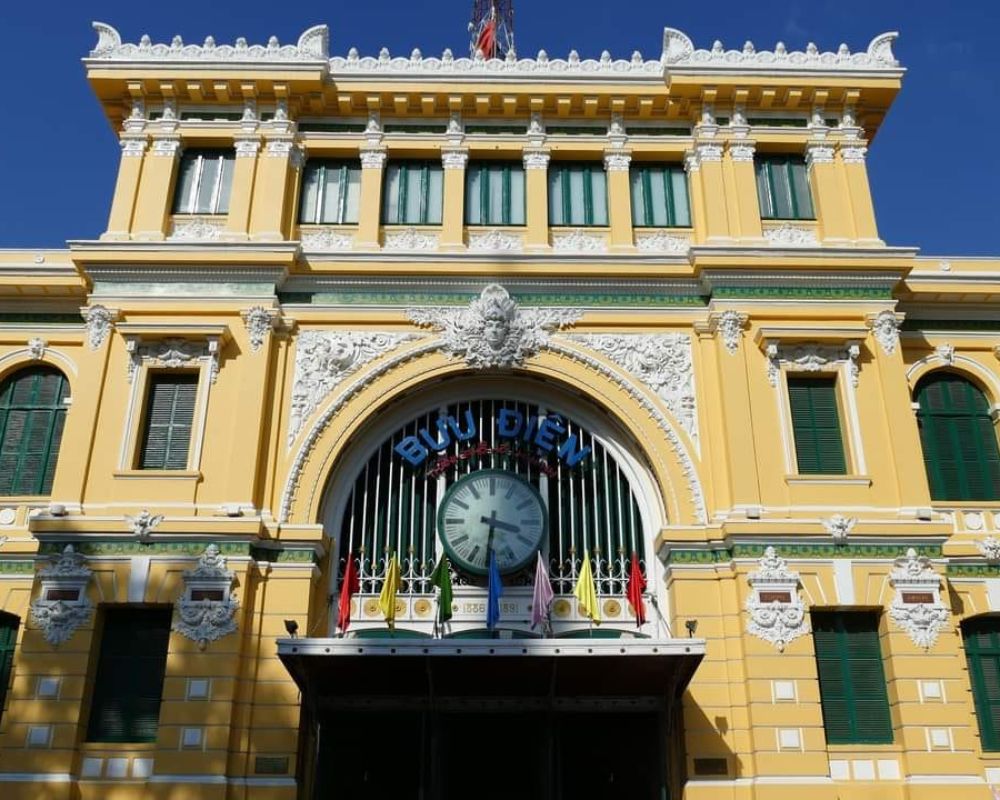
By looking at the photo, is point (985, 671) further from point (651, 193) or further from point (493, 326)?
point (651, 193)

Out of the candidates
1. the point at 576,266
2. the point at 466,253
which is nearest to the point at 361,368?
the point at 466,253

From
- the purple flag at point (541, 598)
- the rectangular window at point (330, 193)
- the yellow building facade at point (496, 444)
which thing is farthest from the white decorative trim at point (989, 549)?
the rectangular window at point (330, 193)

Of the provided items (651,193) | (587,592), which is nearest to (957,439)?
(651,193)

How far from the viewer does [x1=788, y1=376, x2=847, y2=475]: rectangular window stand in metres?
23.4

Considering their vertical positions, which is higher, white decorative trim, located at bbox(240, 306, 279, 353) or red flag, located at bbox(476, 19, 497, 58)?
red flag, located at bbox(476, 19, 497, 58)

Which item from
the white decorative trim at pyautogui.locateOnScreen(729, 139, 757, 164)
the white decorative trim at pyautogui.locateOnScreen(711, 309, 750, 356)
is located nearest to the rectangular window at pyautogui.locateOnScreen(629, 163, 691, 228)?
the white decorative trim at pyautogui.locateOnScreen(729, 139, 757, 164)

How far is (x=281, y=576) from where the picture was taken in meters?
22.2

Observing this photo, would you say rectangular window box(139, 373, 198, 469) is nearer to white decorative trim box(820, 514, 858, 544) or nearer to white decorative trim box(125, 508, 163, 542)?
white decorative trim box(125, 508, 163, 542)

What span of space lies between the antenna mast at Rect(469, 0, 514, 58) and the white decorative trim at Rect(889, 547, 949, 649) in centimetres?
1844

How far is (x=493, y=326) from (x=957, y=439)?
11538mm

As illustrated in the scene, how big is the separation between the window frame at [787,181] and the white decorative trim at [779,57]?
2.21 m

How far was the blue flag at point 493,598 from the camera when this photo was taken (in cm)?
2172

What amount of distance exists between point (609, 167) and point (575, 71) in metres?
2.60

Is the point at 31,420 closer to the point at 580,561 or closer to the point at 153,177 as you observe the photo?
the point at 153,177
